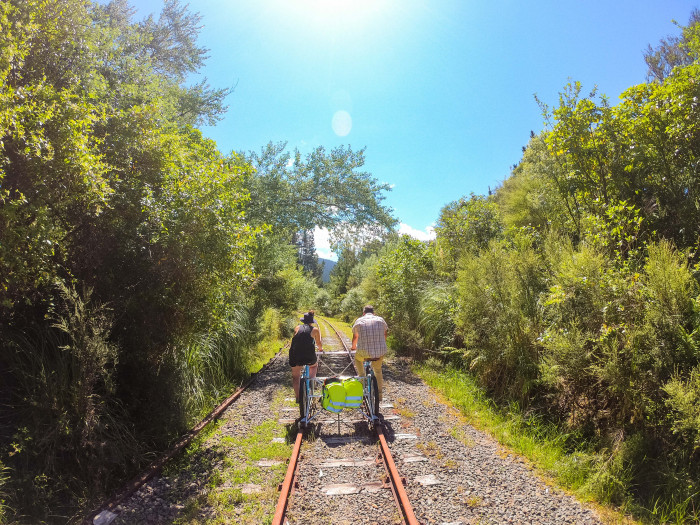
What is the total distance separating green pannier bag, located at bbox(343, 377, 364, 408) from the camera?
6.13m

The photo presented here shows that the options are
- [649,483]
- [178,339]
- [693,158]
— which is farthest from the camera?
[178,339]

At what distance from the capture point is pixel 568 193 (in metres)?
7.84

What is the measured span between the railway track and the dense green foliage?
2.39 m

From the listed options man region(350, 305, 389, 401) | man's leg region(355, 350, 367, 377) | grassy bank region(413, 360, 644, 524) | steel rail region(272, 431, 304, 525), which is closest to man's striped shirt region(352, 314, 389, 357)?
man region(350, 305, 389, 401)

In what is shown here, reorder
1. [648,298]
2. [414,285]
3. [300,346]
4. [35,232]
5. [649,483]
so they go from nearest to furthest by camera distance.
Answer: [35,232], [649,483], [648,298], [300,346], [414,285]

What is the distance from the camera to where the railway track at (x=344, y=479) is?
13.0ft

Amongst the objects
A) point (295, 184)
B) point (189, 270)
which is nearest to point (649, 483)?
point (189, 270)

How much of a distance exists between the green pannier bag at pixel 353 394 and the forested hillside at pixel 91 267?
257 centimetres

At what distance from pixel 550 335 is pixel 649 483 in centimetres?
205

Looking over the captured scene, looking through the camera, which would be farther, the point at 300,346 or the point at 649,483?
the point at 300,346

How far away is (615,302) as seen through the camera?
4969mm

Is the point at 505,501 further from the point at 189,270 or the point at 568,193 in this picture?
the point at 568,193

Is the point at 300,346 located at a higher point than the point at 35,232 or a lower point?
lower

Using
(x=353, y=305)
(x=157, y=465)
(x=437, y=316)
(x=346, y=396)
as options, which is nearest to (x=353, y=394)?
(x=346, y=396)
